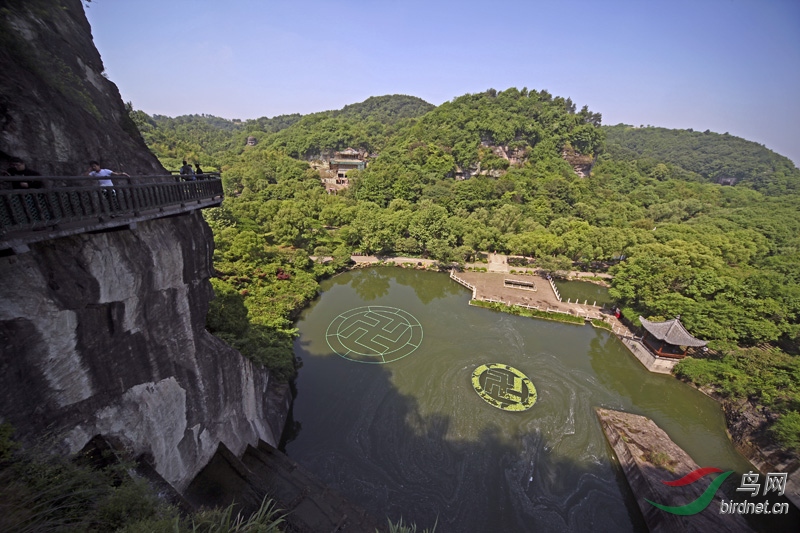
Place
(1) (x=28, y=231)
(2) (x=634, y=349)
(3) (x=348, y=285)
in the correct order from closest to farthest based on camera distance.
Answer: (1) (x=28, y=231) → (2) (x=634, y=349) → (3) (x=348, y=285)

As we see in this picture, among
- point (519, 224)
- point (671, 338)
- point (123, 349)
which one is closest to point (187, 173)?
point (123, 349)

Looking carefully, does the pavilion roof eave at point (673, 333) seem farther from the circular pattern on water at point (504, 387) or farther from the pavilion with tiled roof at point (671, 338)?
the circular pattern on water at point (504, 387)

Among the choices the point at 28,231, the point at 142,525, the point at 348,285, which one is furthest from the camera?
the point at 348,285

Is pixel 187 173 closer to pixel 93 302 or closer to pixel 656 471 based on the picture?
pixel 93 302

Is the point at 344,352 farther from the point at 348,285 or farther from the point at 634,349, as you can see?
the point at 634,349

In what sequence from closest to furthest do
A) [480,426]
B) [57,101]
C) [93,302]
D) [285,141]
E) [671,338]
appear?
1. [93,302]
2. [57,101]
3. [480,426]
4. [671,338]
5. [285,141]

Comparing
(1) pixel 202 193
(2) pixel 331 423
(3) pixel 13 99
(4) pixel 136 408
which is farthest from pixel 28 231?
(2) pixel 331 423

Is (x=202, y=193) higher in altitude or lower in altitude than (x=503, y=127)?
lower

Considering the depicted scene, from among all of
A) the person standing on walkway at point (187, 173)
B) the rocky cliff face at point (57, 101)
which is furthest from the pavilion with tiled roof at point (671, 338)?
the rocky cliff face at point (57, 101)
